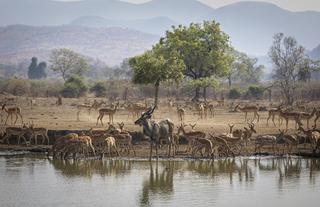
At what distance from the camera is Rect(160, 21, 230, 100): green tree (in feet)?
209

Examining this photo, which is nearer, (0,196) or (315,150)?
(0,196)

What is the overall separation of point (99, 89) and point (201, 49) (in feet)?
90.2

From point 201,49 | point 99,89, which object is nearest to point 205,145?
point 201,49

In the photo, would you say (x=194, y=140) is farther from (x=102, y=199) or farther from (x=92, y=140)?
(x=102, y=199)

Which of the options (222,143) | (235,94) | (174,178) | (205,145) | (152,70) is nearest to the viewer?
(174,178)

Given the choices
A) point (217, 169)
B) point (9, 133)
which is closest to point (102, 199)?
point (217, 169)

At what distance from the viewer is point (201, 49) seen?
208 ft

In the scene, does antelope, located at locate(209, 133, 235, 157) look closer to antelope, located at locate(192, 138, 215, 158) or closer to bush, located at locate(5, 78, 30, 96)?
antelope, located at locate(192, 138, 215, 158)

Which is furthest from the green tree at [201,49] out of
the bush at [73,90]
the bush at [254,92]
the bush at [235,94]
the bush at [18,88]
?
the bush at [18,88]

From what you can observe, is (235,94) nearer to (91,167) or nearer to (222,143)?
(222,143)

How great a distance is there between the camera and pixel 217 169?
26.7 meters

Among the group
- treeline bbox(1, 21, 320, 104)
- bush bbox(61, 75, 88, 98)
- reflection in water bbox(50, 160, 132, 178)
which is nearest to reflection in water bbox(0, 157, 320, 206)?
reflection in water bbox(50, 160, 132, 178)

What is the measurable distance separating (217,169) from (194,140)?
3.15 metres

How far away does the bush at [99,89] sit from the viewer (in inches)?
3405
